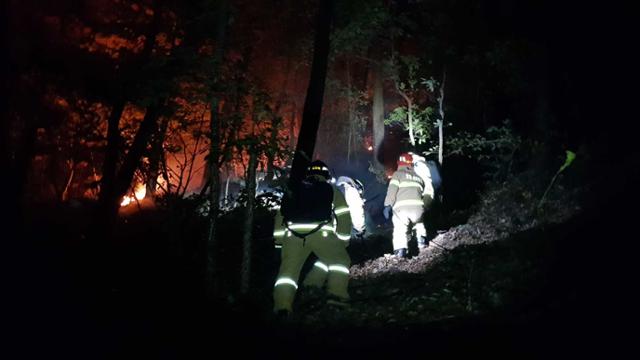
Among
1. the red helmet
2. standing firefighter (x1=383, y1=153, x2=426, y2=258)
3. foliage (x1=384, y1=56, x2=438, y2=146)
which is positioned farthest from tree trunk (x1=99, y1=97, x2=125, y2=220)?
foliage (x1=384, y1=56, x2=438, y2=146)

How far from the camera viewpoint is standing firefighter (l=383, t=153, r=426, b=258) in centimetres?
1120

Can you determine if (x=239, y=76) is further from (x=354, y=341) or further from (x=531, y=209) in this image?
(x=531, y=209)

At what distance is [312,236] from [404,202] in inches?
166

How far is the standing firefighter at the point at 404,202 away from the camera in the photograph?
1120cm

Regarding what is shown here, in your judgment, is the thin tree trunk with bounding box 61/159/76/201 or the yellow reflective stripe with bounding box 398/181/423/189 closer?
the yellow reflective stripe with bounding box 398/181/423/189

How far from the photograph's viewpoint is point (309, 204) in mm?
7320

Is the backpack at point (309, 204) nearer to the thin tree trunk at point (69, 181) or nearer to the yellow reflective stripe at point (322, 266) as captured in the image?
the yellow reflective stripe at point (322, 266)

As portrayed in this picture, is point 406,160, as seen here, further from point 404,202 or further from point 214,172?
point 214,172

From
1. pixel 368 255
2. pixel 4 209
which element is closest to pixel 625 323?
pixel 4 209

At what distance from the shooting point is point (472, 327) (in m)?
5.30

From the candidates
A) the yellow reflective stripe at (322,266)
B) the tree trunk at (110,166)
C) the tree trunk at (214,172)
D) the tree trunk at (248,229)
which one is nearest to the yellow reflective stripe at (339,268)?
the yellow reflective stripe at (322,266)

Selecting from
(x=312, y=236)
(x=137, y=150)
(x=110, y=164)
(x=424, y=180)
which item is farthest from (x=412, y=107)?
(x=312, y=236)

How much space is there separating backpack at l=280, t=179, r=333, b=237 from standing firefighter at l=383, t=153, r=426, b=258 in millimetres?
3976

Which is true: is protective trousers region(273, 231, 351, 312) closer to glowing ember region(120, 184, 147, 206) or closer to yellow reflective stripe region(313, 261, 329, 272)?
yellow reflective stripe region(313, 261, 329, 272)
